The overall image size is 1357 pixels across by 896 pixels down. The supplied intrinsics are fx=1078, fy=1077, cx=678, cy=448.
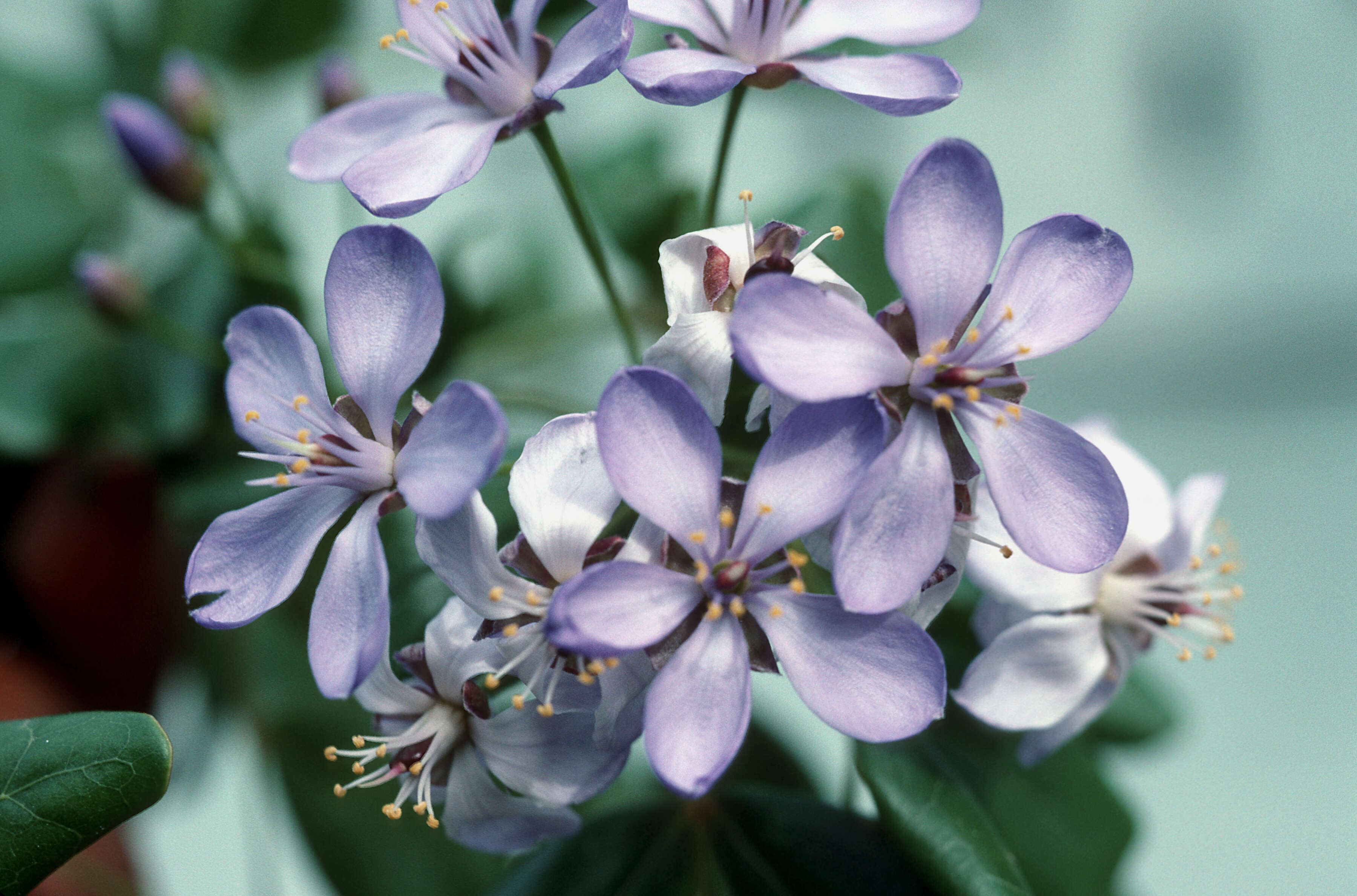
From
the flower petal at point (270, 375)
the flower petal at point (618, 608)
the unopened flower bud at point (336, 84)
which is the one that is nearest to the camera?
the flower petal at point (618, 608)

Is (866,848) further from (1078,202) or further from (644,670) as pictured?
(1078,202)

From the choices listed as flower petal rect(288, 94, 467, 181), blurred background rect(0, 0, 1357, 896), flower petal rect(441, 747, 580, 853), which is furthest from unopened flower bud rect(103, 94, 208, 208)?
flower petal rect(441, 747, 580, 853)

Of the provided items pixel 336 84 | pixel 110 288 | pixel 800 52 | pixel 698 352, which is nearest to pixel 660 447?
pixel 698 352

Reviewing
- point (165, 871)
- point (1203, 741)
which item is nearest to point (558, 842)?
point (165, 871)

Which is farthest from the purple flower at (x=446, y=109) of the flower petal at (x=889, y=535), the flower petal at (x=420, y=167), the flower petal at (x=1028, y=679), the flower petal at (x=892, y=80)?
the flower petal at (x=1028, y=679)

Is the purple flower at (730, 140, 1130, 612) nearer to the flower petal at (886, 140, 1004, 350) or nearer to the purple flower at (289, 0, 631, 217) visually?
the flower petal at (886, 140, 1004, 350)

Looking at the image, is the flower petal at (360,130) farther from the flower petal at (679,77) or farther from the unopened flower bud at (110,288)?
the unopened flower bud at (110,288)
